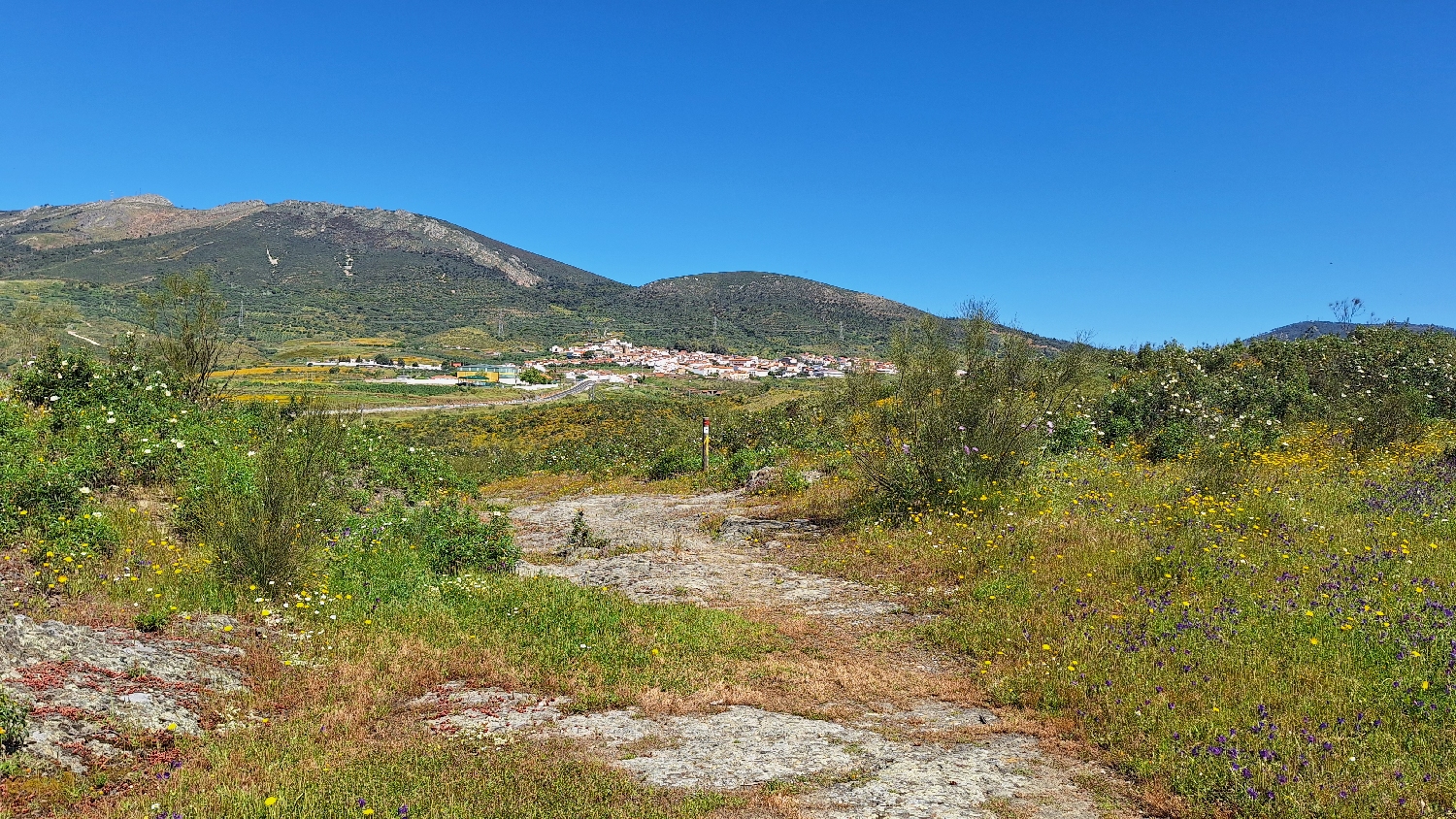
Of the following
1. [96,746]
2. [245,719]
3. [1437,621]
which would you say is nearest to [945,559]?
[1437,621]

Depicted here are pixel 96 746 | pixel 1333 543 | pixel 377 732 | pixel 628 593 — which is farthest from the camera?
pixel 628 593

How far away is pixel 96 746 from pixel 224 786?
3.01 ft

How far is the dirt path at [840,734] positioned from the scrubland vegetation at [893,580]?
292mm

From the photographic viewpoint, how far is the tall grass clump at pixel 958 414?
1084 centimetres

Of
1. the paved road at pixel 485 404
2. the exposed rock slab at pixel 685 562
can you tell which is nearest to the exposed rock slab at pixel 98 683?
the exposed rock slab at pixel 685 562

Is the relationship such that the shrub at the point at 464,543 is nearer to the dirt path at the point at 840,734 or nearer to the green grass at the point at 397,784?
the dirt path at the point at 840,734

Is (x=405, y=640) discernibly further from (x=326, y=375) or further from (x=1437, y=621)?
(x=326, y=375)

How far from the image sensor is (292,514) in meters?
7.11

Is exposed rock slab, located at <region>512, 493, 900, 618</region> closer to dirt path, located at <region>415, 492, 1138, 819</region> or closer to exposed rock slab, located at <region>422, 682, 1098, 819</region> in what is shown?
dirt path, located at <region>415, 492, 1138, 819</region>

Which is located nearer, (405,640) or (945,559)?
(405,640)

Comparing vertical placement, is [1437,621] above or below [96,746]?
above

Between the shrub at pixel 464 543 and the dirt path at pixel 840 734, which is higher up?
the shrub at pixel 464 543

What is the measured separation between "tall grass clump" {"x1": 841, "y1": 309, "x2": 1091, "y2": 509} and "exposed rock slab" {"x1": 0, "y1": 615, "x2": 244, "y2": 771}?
334 inches

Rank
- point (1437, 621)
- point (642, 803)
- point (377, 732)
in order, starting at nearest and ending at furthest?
point (642, 803) → point (377, 732) → point (1437, 621)
